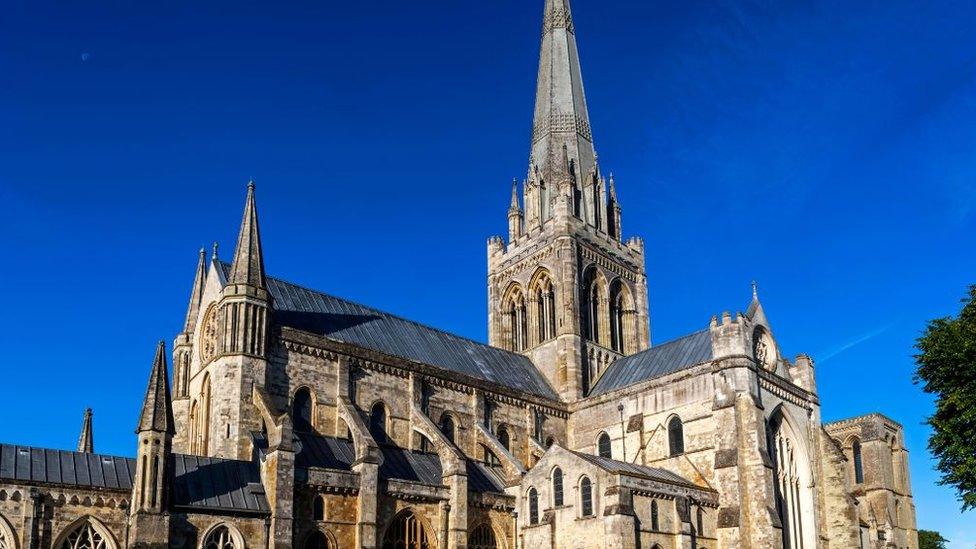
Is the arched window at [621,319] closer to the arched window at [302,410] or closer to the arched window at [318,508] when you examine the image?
the arched window at [302,410]

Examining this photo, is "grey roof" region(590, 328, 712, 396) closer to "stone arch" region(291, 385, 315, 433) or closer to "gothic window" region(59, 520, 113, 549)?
"stone arch" region(291, 385, 315, 433)

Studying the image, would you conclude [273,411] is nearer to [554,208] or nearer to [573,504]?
[573,504]

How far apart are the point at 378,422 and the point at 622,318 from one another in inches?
860

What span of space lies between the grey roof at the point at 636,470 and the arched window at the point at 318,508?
10.7 meters

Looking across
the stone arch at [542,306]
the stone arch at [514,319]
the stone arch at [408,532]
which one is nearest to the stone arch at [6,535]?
the stone arch at [408,532]

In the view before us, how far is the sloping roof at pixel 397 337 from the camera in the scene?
140 feet

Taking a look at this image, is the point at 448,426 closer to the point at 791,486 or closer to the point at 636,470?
the point at 636,470

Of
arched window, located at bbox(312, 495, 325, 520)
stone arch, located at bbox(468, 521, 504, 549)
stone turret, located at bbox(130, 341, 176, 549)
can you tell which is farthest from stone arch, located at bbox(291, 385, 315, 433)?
stone turret, located at bbox(130, 341, 176, 549)

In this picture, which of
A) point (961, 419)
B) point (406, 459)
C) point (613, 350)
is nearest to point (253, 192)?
point (406, 459)

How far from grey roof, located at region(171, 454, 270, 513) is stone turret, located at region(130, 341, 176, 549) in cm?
91

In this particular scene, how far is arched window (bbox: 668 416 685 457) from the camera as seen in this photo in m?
44.2

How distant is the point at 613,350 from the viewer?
56.3m

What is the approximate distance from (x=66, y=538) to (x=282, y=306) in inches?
617

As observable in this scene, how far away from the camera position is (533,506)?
39.6 meters
